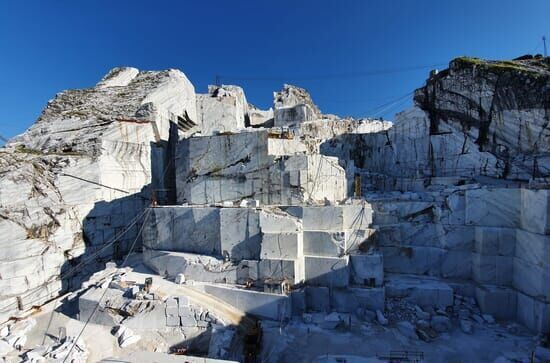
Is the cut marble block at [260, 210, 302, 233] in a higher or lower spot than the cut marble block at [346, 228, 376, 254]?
higher

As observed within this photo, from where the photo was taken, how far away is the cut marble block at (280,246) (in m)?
8.04

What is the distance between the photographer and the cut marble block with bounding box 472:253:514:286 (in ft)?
26.6

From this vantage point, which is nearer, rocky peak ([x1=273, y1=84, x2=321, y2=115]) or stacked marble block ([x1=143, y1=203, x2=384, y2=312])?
stacked marble block ([x1=143, y1=203, x2=384, y2=312])

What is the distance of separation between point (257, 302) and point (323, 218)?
3.16 m

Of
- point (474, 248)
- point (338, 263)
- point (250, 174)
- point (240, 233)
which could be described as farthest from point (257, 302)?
point (474, 248)

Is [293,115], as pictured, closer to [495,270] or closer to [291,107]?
[291,107]

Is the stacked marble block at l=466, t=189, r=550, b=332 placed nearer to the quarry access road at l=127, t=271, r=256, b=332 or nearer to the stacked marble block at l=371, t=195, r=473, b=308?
the stacked marble block at l=371, t=195, r=473, b=308

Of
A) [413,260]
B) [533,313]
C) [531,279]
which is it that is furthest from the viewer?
[413,260]

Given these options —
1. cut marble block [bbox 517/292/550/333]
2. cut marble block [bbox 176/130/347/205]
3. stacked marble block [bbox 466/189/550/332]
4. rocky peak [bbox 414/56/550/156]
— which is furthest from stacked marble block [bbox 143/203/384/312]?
rocky peak [bbox 414/56/550/156]

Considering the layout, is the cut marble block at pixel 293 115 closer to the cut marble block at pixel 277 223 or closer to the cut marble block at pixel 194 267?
the cut marble block at pixel 277 223

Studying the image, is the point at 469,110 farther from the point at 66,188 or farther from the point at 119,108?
the point at 66,188

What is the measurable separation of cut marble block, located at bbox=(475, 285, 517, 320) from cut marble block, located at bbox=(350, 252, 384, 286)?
2930 millimetres

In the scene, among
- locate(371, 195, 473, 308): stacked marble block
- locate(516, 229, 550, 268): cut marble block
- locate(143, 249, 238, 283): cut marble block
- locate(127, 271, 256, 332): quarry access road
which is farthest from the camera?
locate(371, 195, 473, 308): stacked marble block

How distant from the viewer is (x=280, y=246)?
809 cm
